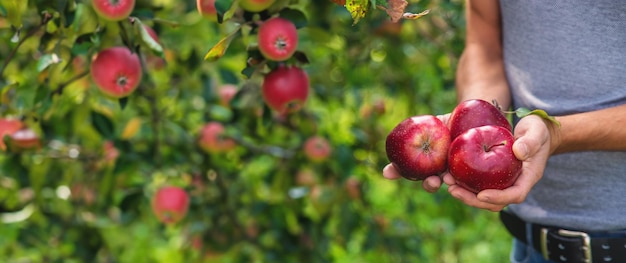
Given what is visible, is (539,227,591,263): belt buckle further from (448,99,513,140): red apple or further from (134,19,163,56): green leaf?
(134,19,163,56): green leaf

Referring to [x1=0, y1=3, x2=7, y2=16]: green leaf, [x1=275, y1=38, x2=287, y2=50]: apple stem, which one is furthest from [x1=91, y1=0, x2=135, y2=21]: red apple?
[x1=275, y1=38, x2=287, y2=50]: apple stem

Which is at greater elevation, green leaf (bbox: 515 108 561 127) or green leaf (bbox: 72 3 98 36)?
green leaf (bbox: 515 108 561 127)

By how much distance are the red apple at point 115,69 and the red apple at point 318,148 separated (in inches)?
29.0

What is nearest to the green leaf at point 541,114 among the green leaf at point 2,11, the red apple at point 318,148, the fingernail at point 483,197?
the fingernail at point 483,197

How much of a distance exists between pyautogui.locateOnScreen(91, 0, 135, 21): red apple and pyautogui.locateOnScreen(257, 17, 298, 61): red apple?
22 centimetres

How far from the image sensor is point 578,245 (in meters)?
1.35

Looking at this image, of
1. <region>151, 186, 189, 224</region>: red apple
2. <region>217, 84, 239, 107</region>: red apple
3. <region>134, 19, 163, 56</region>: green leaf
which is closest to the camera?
<region>134, 19, 163, 56</region>: green leaf

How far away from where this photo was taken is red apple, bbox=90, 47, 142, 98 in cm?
145

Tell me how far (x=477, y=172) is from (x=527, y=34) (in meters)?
0.34

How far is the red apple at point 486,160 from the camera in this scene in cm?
115

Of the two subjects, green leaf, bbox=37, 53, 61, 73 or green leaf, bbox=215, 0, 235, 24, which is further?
green leaf, bbox=37, 53, 61, 73

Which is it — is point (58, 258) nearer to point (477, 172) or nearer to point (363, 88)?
point (363, 88)

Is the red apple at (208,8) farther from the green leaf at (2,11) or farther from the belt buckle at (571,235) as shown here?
the belt buckle at (571,235)

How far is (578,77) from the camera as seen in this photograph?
132 cm
